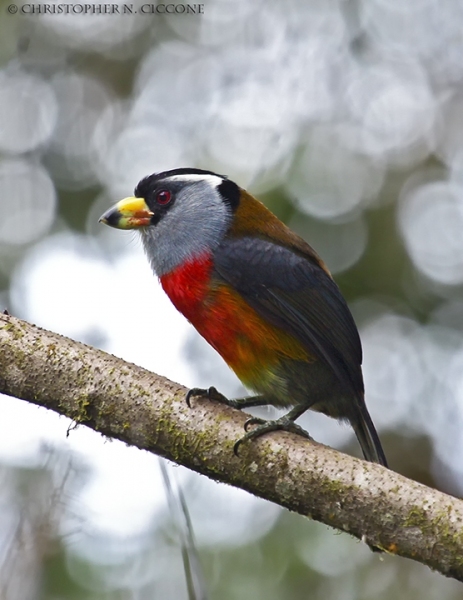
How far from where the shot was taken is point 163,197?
4492mm

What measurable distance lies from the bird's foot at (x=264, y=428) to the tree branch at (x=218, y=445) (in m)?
0.03

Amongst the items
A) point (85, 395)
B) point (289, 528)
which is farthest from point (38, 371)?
point (289, 528)

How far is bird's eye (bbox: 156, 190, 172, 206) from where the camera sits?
4484 millimetres

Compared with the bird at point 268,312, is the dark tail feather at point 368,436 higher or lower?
lower

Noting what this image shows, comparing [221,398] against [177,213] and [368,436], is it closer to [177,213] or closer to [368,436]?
[368,436]

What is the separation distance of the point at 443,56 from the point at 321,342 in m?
4.23

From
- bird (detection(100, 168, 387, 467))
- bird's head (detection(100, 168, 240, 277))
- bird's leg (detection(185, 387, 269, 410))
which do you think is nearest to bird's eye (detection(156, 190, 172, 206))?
bird's head (detection(100, 168, 240, 277))

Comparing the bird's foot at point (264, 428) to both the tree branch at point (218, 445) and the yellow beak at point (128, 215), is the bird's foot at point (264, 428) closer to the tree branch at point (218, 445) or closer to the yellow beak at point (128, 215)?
the tree branch at point (218, 445)

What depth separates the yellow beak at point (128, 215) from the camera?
14.3 feet

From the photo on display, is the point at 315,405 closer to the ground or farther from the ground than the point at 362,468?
closer to the ground

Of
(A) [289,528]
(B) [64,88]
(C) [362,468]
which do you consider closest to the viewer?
(C) [362,468]

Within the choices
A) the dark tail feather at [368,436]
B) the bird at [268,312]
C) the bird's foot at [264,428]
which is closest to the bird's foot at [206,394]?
the bird's foot at [264,428]

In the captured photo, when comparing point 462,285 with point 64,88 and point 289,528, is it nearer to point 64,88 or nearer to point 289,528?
point 289,528

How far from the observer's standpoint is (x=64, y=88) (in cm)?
705
